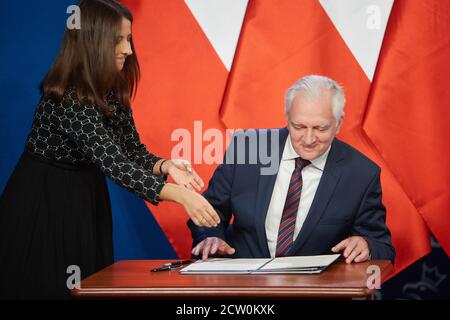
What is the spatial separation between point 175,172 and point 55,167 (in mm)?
421

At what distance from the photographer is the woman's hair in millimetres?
2332

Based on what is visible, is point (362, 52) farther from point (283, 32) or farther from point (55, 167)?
point (55, 167)

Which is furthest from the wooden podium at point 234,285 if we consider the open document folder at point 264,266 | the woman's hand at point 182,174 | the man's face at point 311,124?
the man's face at point 311,124

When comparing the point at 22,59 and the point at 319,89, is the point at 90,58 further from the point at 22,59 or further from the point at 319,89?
the point at 22,59

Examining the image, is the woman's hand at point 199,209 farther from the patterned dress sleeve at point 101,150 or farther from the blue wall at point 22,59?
the blue wall at point 22,59

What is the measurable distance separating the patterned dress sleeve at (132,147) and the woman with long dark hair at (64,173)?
0.18 metres

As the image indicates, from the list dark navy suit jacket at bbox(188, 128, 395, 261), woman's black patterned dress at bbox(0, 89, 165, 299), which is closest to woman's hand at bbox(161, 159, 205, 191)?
dark navy suit jacket at bbox(188, 128, 395, 261)

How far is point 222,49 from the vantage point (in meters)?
3.40

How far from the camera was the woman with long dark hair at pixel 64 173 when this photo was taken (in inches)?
91.7

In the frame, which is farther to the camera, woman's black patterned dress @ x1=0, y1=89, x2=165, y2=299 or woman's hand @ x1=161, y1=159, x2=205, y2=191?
woman's hand @ x1=161, y1=159, x2=205, y2=191

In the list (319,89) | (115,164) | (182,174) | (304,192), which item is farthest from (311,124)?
(115,164)

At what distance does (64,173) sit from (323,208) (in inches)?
35.3

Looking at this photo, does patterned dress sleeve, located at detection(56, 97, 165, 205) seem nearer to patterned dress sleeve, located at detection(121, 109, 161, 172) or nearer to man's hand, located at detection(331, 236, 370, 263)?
patterned dress sleeve, located at detection(121, 109, 161, 172)

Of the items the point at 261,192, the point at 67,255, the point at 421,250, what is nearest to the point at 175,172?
the point at 261,192
